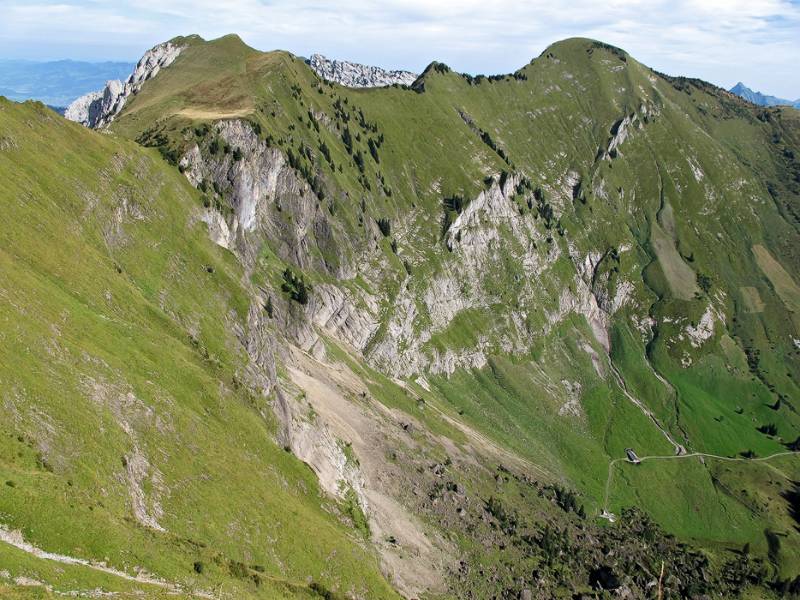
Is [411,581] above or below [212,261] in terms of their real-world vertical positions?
below

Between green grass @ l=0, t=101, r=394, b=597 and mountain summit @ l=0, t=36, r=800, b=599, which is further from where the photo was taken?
mountain summit @ l=0, t=36, r=800, b=599

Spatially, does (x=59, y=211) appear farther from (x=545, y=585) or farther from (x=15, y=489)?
(x=545, y=585)

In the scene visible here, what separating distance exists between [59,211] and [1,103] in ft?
96.1

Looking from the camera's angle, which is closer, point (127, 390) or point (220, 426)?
point (127, 390)

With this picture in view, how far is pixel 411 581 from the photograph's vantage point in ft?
370

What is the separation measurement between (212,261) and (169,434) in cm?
6137

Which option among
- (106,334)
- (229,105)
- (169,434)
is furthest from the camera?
(229,105)

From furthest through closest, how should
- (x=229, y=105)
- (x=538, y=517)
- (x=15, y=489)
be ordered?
(x=229, y=105) → (x=538, y=517) → (x=15, y=489)

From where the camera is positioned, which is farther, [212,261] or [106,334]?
[212,261]

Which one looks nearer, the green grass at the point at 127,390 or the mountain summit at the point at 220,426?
the green grass at the point at 127,390

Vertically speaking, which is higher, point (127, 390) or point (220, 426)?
point (127, 390)

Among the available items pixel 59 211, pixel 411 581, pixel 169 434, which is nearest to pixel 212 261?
pixel 59 211

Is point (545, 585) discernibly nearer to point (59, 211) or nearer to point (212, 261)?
point (212, 261)

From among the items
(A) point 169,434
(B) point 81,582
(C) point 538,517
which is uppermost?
(B) point 81,582
